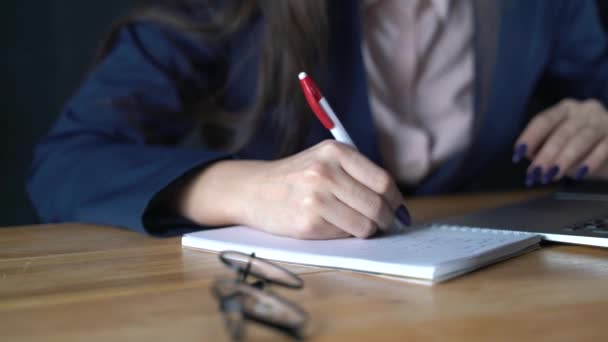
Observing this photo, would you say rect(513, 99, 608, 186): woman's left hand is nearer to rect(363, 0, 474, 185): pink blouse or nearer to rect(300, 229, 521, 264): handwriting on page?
rect(363, 0, 474, 185): pink blouse

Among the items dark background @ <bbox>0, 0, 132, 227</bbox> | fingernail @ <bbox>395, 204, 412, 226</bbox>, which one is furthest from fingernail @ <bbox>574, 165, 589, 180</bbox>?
dark background @ <bbox>0, 0, 132, 227</bbox>

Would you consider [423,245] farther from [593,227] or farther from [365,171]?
[593,227]

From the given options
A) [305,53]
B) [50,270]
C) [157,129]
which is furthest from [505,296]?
[157,129]

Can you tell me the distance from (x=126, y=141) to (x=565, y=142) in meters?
0.67

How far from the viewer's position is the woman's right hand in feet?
1.94

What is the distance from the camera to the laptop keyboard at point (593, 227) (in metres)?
0.60

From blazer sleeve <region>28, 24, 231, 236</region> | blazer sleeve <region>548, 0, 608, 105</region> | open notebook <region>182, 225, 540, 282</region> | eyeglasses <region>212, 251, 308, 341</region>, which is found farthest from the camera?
blazer sleeve <region>548, 0, 608, 105</region>

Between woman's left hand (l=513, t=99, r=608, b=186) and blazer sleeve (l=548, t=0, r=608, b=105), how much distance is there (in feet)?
1.05

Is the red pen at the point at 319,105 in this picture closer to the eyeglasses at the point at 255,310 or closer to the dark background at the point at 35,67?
the eyeglasses at the point at 255,310

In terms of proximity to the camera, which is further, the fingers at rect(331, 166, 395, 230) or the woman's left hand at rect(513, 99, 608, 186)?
the woman's left hand at rect(513, 99, 608, 186)

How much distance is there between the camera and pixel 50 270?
1.79ft

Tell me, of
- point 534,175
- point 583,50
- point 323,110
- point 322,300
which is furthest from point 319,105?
point 583,50

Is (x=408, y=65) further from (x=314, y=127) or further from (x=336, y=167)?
(x=336, y=167)

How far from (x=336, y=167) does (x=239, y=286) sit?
252mm
